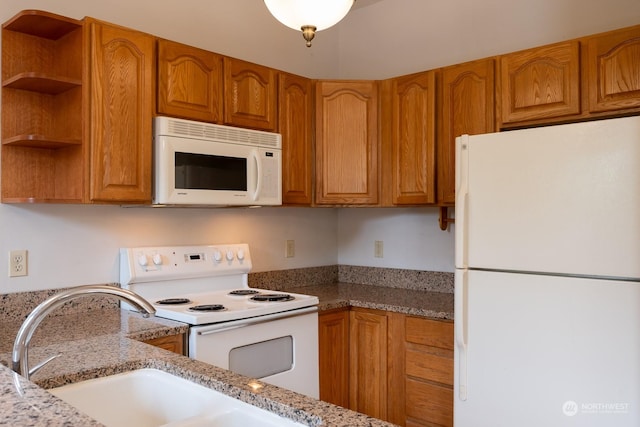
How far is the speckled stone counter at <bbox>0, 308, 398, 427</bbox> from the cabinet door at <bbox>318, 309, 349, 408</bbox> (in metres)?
0.90

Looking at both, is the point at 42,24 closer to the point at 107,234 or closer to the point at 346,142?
the point at 107,234

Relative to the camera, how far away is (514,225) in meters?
1.99

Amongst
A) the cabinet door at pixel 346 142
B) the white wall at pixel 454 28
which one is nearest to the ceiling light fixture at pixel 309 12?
the cabinet door at pixel 346 142

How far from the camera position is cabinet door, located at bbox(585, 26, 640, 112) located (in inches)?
84.4

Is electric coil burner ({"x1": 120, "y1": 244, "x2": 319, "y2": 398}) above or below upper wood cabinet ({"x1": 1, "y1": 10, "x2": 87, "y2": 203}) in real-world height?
below

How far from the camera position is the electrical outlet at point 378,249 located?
3.43m

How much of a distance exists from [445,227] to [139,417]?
6.84 ft

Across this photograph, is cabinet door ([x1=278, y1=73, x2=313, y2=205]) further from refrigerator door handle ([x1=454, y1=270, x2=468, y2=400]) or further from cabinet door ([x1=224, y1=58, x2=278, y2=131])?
refrigerator door handle ([x1=454, y1=270, x2=468, y2=400])

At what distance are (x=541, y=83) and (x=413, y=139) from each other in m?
0.72

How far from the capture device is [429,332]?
2.56 metres

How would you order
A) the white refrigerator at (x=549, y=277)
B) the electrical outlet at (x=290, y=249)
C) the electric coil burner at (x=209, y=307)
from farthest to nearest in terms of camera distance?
the electrical outlet at (x=290, y=249), the electric coil burner at (x=209, y=307), the white refrigerator at (x=549, y=277)

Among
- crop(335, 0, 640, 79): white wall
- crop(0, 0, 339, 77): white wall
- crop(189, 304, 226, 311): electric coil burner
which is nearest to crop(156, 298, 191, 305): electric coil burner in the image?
crop(189, 304, 226, 311): electric coil burner

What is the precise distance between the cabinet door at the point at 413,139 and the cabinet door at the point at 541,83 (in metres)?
0.42

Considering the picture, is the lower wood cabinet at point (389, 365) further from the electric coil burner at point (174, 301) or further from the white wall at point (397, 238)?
the electric coil burner at point (174, 301)
